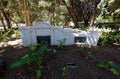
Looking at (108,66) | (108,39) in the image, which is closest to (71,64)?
(108,66)

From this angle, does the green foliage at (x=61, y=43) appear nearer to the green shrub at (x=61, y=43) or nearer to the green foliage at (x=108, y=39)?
the green shrub at (x=61, y=43)

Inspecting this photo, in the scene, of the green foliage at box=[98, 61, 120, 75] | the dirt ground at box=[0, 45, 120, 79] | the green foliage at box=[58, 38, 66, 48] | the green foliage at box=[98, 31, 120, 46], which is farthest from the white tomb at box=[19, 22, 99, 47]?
the green foliage at box=[98, 61, 120, 75]

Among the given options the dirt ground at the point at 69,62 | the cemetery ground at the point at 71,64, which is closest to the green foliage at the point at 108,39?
the dirt ground at the point at 69,62

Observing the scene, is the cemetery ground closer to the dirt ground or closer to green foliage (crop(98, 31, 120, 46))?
the dirt ground

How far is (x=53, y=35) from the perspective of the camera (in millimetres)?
10391

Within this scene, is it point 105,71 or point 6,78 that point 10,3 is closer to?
point 6,78

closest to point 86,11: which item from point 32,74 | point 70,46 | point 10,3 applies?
point 10,3

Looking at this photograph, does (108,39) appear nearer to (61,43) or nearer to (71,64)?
(61,43)

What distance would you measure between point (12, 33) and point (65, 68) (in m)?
9.94

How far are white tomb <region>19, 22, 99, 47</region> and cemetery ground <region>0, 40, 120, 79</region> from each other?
71 centimetres

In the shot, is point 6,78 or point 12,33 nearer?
point 6,78

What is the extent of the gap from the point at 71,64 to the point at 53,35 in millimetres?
2744

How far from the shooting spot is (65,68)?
7.84 metres

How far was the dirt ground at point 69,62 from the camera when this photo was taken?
7.49 meters
